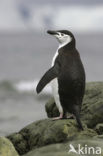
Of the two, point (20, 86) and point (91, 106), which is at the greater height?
point (91, 106)

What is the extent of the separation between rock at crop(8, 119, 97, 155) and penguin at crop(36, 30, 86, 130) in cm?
19

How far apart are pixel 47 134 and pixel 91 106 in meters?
→ 1.19

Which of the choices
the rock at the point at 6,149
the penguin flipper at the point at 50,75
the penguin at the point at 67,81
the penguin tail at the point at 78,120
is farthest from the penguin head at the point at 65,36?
the rock at the point at 6,149

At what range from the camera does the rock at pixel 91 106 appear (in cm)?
882

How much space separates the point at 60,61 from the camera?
848cm

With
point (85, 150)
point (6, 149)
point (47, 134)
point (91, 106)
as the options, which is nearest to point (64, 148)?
point (85, 150)

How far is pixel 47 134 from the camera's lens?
8.01m

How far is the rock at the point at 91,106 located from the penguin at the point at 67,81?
0.47 m

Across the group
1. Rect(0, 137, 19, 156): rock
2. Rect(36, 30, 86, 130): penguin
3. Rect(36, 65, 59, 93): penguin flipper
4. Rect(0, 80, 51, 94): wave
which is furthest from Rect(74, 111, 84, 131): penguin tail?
Rect(0, 80, 51, 94): wave

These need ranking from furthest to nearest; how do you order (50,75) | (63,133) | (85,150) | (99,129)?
(50,75)
(99,129)
(63,133)
(85,150)

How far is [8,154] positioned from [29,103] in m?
13.0

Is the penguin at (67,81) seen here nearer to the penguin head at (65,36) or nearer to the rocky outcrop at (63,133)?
the penguin head at (65,36)

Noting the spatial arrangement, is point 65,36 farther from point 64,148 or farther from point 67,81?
point 64,148

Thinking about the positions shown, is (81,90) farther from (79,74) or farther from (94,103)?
(94,103)
